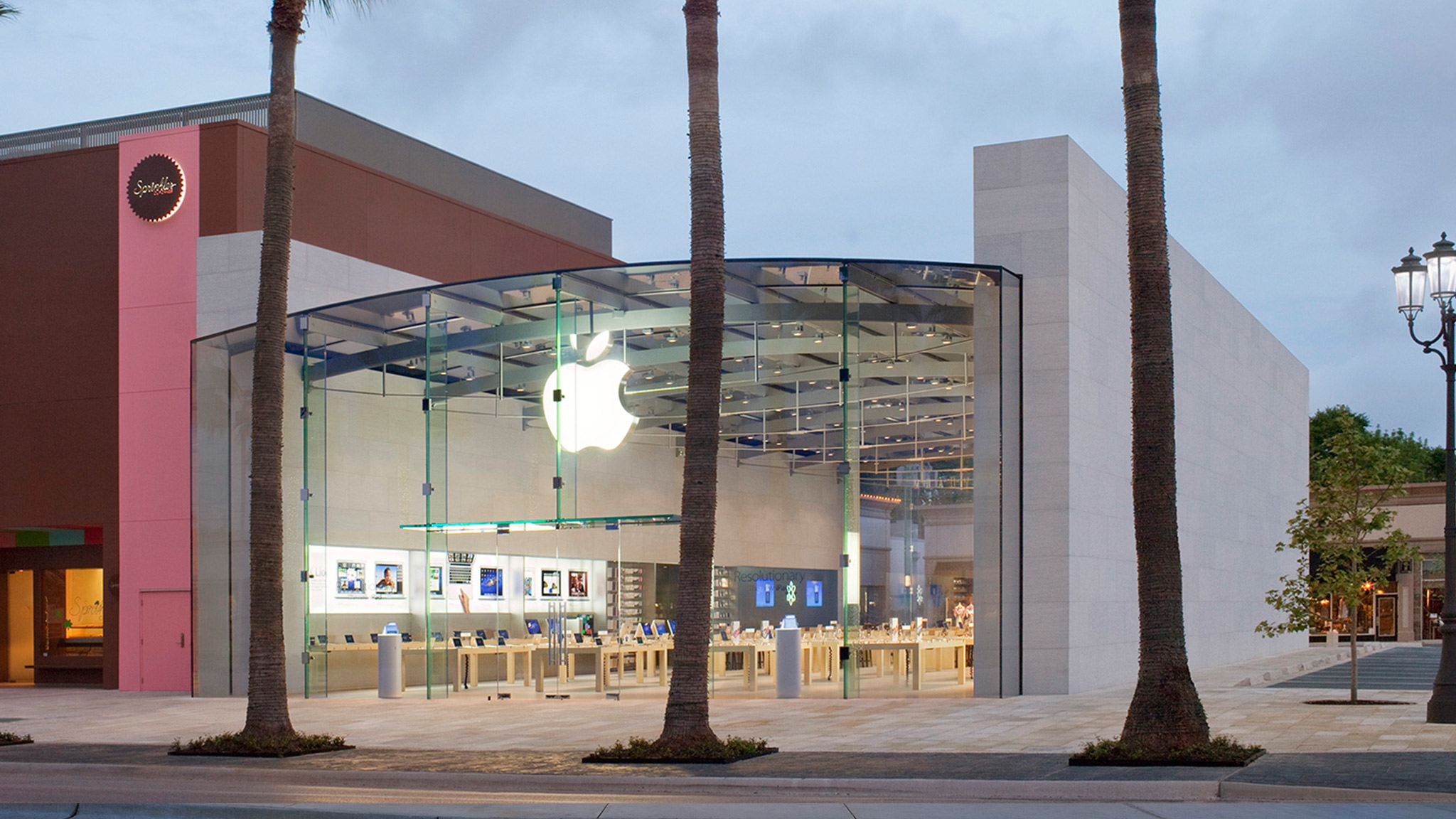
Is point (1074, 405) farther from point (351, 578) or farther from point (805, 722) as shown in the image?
point (351, 578)

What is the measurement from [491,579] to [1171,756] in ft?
44.1

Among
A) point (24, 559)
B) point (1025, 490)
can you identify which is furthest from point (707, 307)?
point (24, 559)

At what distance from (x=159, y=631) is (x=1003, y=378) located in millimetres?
16787

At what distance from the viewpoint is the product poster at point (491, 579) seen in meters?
23.9

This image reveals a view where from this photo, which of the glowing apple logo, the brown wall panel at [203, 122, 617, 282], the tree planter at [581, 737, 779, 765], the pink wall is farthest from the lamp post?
the pink wall

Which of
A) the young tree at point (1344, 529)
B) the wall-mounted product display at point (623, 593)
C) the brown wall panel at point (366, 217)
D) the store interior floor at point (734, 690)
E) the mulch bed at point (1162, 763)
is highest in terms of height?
the brown wall panel at point (366, 217)

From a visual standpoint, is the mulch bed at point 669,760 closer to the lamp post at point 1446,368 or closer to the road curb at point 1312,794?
the road curb at point 1312,794

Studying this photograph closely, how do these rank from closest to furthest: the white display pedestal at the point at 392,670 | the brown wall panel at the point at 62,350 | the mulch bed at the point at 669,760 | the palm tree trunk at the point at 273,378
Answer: the mulch bed at the point at 669,760
the palm tree trunk at the point at 273,378
the white display pedestal at the point at 392,670
the brown wall panel at the point at 62,350

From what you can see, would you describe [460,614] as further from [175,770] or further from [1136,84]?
[1136,84]

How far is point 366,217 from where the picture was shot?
30516mm

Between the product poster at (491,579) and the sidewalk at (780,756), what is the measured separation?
7.19 ft

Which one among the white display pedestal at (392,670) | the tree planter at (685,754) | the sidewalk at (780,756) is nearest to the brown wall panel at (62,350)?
the white display pedestal at (392,670)

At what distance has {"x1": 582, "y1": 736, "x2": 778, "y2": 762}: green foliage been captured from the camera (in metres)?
13.9

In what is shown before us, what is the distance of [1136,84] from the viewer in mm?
14062
